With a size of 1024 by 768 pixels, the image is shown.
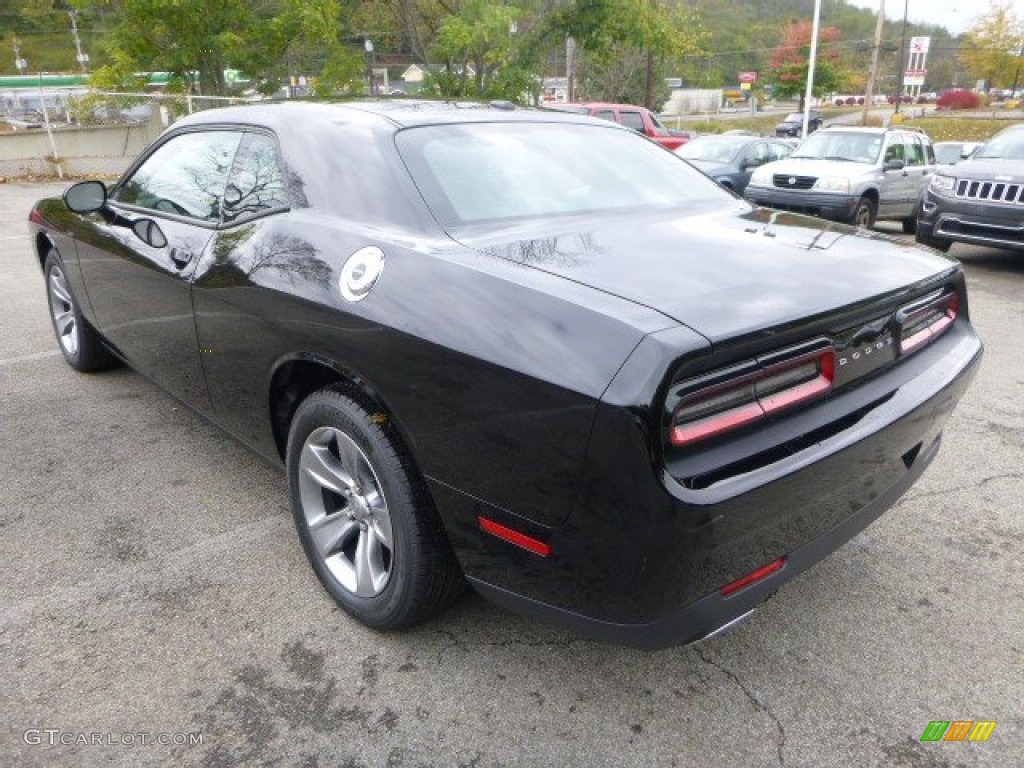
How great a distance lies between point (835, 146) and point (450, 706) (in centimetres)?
1131

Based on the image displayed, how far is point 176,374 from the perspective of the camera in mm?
3238

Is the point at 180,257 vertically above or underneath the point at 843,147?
above

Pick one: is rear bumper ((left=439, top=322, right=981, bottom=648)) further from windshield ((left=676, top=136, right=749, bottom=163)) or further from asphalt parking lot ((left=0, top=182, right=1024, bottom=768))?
windshield ((left=676, top=136, right=749, bottom=163))

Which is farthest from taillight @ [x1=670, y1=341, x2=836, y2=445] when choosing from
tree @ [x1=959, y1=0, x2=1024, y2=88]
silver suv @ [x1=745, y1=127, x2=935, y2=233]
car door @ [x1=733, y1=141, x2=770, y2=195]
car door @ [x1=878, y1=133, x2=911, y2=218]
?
tree @ [x1=959, y1=0, x2=1024, y2=88]

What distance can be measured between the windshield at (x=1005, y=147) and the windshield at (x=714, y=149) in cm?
448

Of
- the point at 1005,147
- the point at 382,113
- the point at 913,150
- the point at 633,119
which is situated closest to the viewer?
the point at 382,113

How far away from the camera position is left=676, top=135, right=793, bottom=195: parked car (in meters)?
12.6

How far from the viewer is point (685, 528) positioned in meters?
1.64

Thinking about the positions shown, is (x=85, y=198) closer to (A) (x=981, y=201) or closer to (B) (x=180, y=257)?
(B) (x=180, y=257)

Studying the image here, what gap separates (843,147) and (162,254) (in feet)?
35.0

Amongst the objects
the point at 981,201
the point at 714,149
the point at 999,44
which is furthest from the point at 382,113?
the point at 999,44

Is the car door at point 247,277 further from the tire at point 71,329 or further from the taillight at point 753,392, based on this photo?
the tire at point 71,329

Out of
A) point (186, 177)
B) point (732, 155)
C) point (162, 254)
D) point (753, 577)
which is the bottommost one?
point (732, 155)

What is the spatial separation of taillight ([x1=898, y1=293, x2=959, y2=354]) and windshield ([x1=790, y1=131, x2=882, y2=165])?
9.26m
